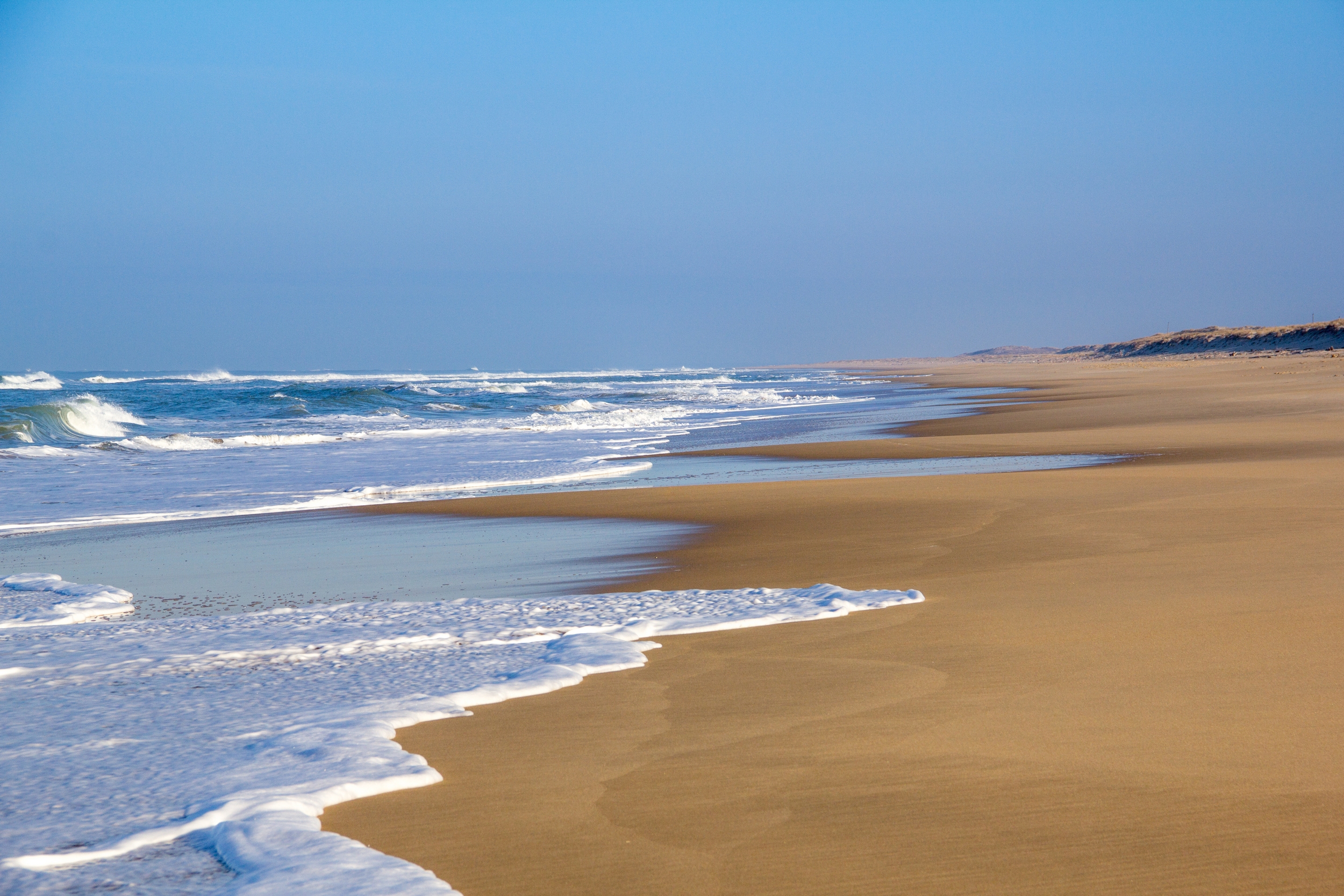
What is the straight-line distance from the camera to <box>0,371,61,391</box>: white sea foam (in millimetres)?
56591

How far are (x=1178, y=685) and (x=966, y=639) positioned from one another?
104 cm

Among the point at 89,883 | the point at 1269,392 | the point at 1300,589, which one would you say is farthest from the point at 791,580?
the point at 1269,392

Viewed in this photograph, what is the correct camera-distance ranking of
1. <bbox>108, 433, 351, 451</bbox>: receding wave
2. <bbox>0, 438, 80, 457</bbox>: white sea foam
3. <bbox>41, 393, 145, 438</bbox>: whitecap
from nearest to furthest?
<bbox>0, 438, 80, 457</bbox>: white sea foam → <bbox>108, 433, 351, 451</bbox>: receding wave → <bbox>41, 393, 145, 438</bbox>: whitecap

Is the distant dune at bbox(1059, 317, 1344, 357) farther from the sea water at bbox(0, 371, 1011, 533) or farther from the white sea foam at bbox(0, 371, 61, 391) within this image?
the white sea foam at bbox(0, 371, 61, 391)

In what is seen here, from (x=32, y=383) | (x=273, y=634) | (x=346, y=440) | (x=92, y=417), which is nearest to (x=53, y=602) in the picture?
(x=273, y=634)

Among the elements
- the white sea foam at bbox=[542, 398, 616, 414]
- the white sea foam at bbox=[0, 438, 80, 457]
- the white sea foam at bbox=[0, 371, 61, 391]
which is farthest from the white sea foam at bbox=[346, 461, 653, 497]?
the white sea foam at bbox=[0, 371, 61, 391]

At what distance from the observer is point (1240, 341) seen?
225 feet

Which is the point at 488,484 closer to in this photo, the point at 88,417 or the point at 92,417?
the point at 88,417

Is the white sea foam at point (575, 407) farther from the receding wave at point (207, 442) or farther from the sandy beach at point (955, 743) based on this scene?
the sandy beach at point (955, 743)

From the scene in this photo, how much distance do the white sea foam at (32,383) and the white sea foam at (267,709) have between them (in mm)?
56694

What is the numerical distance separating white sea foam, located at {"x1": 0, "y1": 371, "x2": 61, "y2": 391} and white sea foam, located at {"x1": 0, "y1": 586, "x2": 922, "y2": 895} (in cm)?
5669

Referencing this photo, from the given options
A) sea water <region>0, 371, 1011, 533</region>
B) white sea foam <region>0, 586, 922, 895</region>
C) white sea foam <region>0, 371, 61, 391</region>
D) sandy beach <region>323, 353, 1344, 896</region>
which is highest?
white sea foam <region>0, 371, 61, 391</region>

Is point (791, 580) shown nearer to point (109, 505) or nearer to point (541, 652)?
point (541, 652)

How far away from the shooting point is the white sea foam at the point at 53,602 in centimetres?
609
